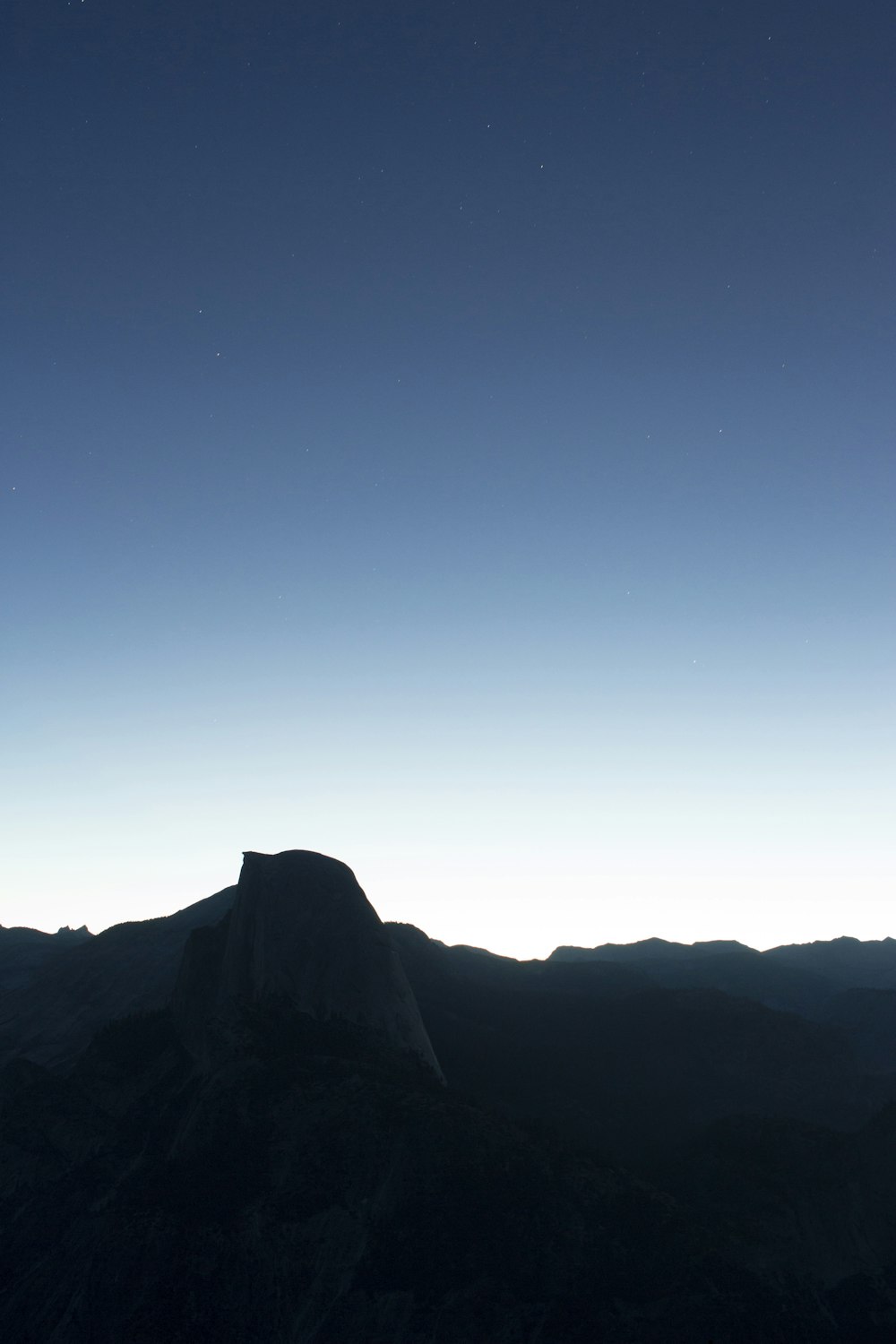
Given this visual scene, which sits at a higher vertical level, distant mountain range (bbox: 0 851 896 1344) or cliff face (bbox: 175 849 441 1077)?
cliff face (bbox: 175 849 441 1077)

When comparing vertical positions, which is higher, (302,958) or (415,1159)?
(302,958)

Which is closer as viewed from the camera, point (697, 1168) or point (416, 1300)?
point (416, 1300)

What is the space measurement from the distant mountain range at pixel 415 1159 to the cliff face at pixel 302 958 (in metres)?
0.25

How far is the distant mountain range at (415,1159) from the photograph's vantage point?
36531 millimetres

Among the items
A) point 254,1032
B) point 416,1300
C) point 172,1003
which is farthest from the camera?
point 172,1003

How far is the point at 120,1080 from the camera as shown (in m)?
61.8

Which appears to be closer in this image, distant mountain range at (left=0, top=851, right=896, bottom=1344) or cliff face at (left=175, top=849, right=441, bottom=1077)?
distant mountain range at (left=0, top=851, right=896, bottom=1344)

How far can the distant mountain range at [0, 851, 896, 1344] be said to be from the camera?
36531 millimetres

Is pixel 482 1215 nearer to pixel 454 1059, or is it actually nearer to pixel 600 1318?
pixel 600 1318

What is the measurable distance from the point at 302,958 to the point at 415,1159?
2357cm

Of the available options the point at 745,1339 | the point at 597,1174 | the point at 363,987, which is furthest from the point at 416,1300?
the point at 363,987

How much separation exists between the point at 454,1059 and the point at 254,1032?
18.9m

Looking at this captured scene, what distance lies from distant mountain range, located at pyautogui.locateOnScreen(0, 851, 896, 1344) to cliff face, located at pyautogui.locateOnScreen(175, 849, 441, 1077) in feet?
0.81

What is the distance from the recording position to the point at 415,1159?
42.4m
